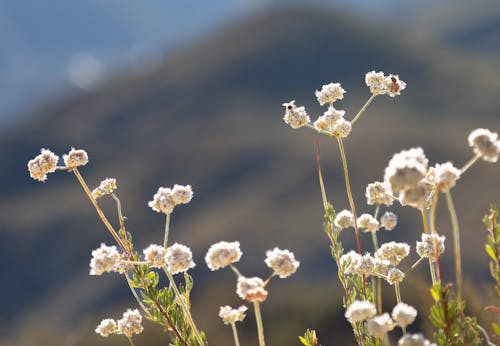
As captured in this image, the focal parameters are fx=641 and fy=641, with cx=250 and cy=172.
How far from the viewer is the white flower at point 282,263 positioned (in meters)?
2.80

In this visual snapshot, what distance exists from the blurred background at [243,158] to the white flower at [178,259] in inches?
358

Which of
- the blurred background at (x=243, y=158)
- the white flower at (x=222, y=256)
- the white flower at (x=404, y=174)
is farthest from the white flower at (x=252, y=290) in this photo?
the blurred background at (x=243, y=158)

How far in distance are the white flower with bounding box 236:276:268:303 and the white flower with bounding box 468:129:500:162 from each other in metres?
1.06

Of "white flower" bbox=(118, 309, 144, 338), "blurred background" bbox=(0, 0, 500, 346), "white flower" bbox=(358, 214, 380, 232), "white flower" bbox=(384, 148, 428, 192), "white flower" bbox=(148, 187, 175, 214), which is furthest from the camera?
"blurred background" bbox=(0, 0, 500, 346)

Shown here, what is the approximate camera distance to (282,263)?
2.86 m

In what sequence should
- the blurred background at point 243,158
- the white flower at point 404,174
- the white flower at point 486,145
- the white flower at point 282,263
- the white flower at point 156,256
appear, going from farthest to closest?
1. the blurred background at point 243,158
2. the white flower at point 156,256
3. the white flower at point 282,263
4. the white flower at point 486,145
5. the white flower at point 404,174

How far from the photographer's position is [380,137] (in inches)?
2594

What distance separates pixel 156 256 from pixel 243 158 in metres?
67.9

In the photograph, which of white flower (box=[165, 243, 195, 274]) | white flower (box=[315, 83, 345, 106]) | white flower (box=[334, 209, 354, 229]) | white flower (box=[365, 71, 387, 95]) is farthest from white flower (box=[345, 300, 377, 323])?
white flower (box=[365, 71, 387, 95])

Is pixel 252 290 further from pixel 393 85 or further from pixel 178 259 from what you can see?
pixel 393 85

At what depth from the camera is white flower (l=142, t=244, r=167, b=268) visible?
9.84ft

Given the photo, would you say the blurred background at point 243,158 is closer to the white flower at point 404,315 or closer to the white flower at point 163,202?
the white flower at point 163,202

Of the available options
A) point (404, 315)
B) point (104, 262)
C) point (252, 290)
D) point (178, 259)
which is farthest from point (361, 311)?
point (104, 262)

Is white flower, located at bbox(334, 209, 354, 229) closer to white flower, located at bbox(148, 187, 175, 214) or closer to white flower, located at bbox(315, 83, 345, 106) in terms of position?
white flower, located at bbox(315, 83, 345, 106)
